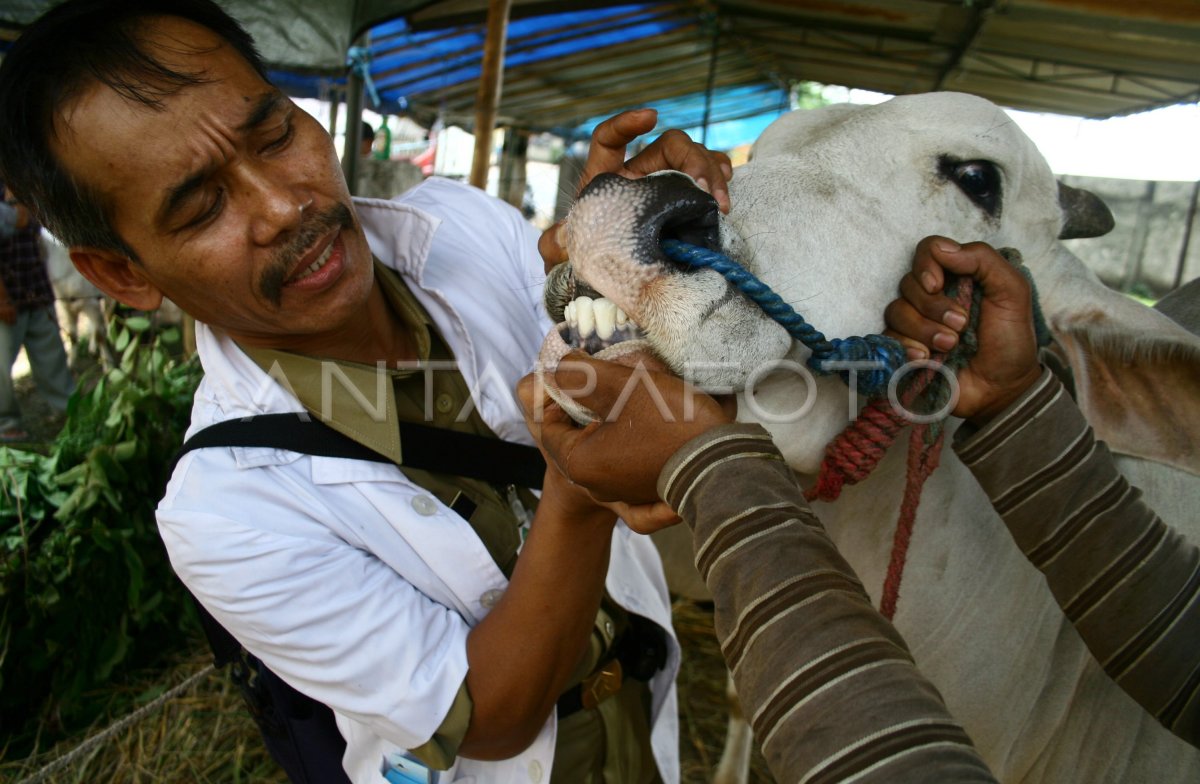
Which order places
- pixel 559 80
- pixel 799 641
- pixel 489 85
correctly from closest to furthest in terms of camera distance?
pixel 799 641 → pixel 489 85 → pixel 559 80

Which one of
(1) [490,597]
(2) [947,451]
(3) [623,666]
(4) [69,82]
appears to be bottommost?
(3) [623,666]

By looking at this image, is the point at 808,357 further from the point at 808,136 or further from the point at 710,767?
the point at 710,767

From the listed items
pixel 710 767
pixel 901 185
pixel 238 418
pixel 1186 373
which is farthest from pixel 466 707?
pixel 710 767

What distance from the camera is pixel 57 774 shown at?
2830 millimetres

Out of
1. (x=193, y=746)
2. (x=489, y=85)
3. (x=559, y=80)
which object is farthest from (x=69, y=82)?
(x=559, y=80)

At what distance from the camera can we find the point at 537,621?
57.9 inches

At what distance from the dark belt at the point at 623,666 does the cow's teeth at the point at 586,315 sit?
35.7 inches

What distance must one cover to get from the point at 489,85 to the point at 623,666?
3762 mm

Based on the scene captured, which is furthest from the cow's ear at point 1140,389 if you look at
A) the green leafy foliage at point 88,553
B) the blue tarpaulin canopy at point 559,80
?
the blue tarpaulin canopy at point 559,80

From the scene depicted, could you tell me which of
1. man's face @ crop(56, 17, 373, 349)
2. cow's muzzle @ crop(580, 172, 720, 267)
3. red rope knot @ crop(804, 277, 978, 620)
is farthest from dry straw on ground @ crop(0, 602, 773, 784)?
cow's muzzle @ crop(580, 172, 720, 267)

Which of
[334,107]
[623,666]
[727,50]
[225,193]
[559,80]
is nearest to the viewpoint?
[225,193]

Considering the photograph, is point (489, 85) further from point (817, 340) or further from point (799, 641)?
point (799, 641)

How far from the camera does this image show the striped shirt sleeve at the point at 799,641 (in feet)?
2.56

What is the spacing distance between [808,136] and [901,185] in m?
0.25
